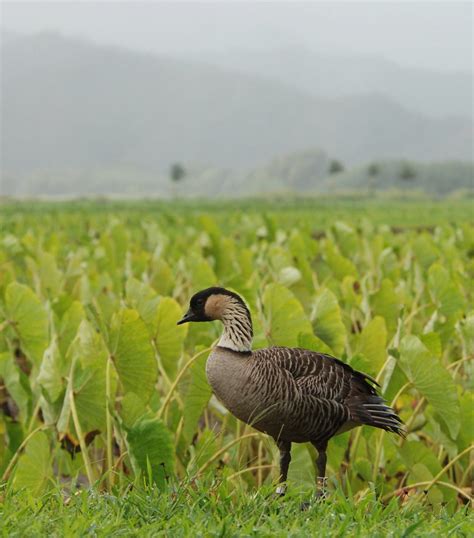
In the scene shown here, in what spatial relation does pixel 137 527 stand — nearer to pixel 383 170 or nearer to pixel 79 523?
pixel 79 523

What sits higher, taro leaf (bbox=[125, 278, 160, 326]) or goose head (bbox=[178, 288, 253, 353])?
goose head (bbox=[178, 288, 253, 353])

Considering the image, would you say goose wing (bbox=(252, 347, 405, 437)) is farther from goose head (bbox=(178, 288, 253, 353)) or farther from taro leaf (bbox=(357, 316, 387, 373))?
taro leaf (bbox=(357, 316, 387, 373))

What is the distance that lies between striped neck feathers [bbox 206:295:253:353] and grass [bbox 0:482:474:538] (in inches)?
13.7

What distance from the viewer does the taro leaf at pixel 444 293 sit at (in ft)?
12.3

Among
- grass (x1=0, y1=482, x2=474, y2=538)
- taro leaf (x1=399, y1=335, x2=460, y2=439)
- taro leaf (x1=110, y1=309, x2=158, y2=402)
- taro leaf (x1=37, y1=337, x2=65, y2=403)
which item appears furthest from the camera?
taro leaf (x1=37, y1=337, x2=65, y2=403)

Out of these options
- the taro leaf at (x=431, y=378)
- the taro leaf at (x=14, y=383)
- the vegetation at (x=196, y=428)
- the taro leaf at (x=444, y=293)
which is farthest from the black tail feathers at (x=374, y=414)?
the taro leaf at (x=444, y=293)

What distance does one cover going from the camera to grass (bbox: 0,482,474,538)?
73.3 inches

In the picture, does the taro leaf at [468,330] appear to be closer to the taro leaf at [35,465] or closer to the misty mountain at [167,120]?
the taro leaf at [35,465]

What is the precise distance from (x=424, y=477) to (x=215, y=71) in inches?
7669

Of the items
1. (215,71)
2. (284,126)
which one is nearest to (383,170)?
(284,126)

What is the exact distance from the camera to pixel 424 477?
2.72 m

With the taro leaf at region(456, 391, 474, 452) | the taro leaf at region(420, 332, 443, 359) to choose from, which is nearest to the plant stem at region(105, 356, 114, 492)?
the taro leaf at region(420, 332, 443, 359)

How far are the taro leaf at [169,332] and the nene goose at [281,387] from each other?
2.29ft

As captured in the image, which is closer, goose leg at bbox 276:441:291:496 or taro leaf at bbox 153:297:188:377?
goose leg at bbox 276:441:291:496
